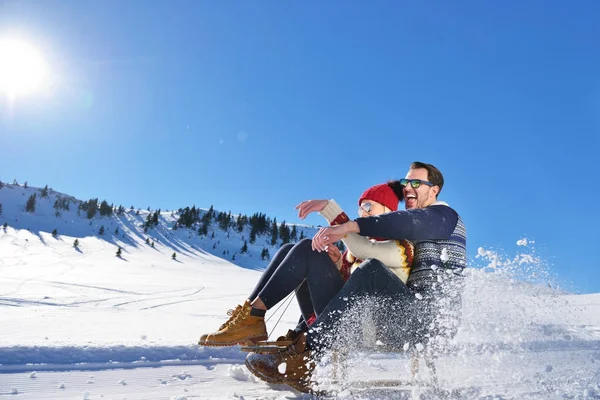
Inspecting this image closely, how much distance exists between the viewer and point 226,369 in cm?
318

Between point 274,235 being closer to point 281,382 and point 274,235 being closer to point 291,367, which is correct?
point 281,382

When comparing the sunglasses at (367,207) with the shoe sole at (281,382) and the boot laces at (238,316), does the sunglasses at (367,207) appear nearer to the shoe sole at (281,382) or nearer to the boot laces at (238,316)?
the boot laces at (238,316)

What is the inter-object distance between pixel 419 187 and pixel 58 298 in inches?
407

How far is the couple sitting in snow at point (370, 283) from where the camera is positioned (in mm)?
2293

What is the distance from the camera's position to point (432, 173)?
282 cm

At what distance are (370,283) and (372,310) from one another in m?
0.17

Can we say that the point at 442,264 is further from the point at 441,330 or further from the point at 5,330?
the point at 5,330

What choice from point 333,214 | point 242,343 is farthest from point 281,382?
point 333,214

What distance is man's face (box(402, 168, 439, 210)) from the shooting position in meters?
2.78

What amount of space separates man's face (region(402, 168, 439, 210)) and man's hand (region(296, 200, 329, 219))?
2.04 ft

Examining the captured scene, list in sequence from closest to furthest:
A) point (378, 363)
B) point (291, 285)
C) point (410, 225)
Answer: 1. point (410, 225)
2. point (291, 285)
3. point (378, 363)

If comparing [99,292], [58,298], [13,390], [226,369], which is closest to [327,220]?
[226,369]

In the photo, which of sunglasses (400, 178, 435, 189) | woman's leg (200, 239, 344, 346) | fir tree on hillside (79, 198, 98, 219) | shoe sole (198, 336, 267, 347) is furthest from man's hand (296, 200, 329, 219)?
fir tree on hillside (79, 198, 98, 219)

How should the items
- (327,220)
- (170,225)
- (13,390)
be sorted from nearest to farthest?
(13,390) → (327,220) → (170,225)
